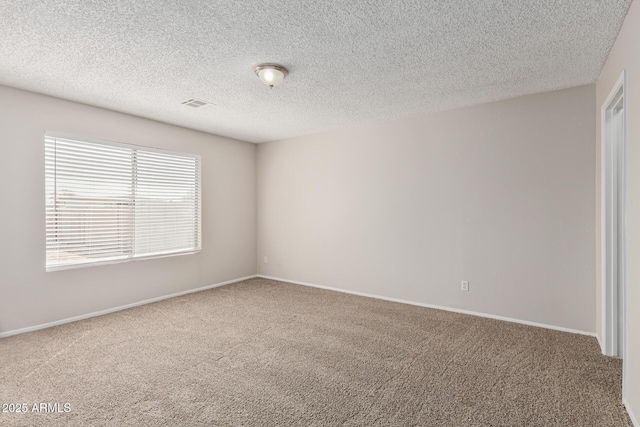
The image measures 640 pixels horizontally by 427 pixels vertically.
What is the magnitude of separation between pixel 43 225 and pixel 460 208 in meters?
4.88

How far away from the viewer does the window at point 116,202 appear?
3852 mm

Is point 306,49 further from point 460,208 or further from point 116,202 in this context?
point 116,202

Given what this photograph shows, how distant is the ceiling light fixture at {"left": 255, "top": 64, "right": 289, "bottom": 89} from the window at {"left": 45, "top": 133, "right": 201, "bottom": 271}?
253 centimetres

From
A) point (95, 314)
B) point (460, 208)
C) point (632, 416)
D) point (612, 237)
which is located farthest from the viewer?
point (460, 208)

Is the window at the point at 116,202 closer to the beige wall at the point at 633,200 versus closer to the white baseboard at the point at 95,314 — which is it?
the white baseboard at the point at 95,314

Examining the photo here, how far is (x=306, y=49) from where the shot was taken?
2.69m

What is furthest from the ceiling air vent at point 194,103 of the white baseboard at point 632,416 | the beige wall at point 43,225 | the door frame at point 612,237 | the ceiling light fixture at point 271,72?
the white baseboard at point 632,416

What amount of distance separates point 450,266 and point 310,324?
1.95 meters

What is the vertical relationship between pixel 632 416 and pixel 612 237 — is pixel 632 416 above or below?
below

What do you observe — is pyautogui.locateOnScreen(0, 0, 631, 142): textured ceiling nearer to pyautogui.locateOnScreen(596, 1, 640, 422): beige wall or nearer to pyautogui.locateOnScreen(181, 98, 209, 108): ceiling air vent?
pyautogui.locateOnScreen(181, 98, 209, 108): ceiling air vent

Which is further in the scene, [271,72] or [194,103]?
[194,103]

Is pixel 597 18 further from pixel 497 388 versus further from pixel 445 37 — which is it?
pixel 497 388

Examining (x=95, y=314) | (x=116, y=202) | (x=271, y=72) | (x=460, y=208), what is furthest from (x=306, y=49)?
(x=95, y=314)

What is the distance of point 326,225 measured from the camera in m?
5.57
